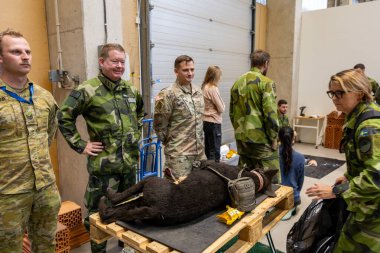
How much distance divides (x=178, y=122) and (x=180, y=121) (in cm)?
2

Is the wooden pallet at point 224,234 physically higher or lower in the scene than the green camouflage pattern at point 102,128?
lower

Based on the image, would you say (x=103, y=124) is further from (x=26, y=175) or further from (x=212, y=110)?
(x=212, y=110)

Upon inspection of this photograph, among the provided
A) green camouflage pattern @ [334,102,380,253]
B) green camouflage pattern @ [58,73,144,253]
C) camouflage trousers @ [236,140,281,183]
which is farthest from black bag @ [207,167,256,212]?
camouflage trousers @ [236,140,281,183]

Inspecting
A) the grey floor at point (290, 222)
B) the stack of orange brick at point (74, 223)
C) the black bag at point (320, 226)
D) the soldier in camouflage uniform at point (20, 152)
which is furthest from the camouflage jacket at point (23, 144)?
the black bag at point (320, 226)

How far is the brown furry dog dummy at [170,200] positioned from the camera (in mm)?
1396

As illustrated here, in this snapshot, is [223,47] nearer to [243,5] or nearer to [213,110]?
[243,5]

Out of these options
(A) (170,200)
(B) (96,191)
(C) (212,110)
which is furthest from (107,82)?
(C) (212,110)

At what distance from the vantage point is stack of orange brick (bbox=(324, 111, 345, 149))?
6.52m

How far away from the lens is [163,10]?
13.5 feet

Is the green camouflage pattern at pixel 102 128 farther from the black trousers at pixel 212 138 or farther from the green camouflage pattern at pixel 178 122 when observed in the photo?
the black trousers at pixel 212 138

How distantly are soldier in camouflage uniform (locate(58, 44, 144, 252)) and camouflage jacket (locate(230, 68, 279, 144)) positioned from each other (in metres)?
1.17

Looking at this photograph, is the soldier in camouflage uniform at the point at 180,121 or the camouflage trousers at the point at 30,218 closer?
the camouflage trousers at the point at 30,218

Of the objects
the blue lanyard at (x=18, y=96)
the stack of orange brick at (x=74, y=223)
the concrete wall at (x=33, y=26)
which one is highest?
the concrete wall at (x=33, y=26)

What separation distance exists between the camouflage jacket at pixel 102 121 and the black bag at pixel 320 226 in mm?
1319
